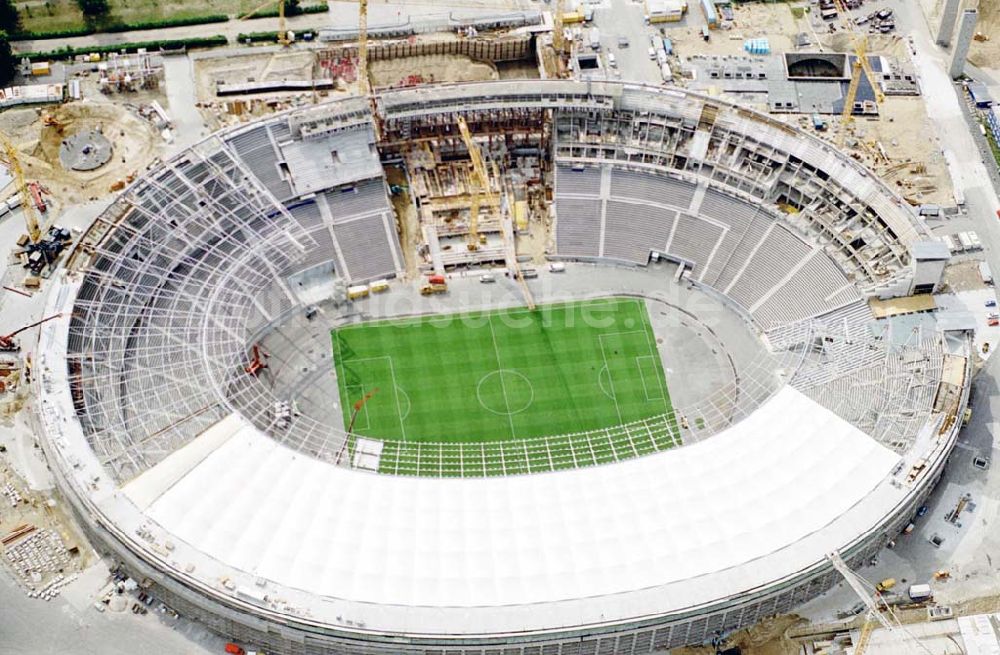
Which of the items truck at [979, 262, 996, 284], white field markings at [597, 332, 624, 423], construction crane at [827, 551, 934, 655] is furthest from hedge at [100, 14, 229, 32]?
construction crane at [827, 551, 934, 655]

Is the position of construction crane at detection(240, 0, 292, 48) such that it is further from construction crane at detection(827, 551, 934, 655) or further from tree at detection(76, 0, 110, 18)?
construction crane at detection(827, 551, 934, 655)

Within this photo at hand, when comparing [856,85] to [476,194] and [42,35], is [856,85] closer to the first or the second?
[476,194]

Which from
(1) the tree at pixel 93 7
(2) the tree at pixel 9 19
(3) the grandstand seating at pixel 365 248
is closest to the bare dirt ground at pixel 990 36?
(3) the grandstand seating at pixel 365 248

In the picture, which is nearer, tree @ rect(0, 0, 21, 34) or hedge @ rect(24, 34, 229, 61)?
hedge @ rect(24, 34, 229, 61)

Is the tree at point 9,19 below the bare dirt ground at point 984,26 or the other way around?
the other way around

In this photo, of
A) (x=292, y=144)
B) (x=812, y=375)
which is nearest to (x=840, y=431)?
(x=812, y=375)

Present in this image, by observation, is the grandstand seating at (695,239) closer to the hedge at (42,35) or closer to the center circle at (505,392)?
the center circle at (505,392)

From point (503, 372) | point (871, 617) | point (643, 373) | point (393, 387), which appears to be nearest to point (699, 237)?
point (643, 373)
